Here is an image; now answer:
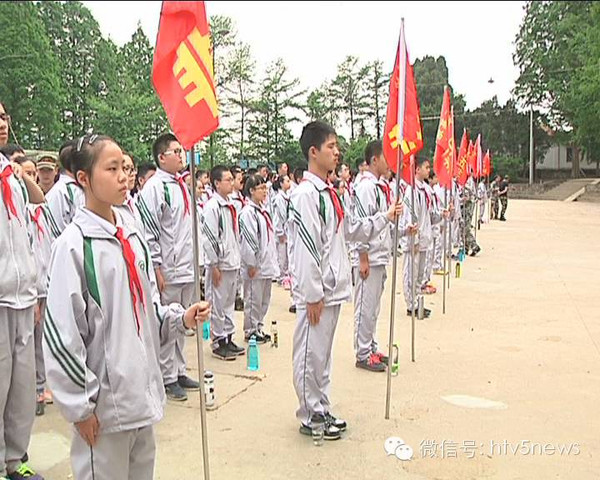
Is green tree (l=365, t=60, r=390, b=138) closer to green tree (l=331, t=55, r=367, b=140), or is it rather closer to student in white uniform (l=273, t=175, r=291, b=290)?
green tree (l=331, t=55, r=367, b=140)

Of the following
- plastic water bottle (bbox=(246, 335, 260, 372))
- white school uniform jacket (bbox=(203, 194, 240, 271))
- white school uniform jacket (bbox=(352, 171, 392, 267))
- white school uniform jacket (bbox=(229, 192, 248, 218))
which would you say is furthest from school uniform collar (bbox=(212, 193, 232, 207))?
plastic water bottle (bbox=(246, 335, 260, 372))

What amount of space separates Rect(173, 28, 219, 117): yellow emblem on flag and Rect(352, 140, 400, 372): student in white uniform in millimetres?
2729

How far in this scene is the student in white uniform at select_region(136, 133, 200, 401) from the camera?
506 cm

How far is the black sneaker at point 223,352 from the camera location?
19.5 ft

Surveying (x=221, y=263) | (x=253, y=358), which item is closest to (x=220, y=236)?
(x=221, y=263)

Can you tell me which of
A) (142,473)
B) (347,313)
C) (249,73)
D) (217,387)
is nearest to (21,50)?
(249,73)

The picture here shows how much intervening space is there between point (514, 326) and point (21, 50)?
27921 millimetres

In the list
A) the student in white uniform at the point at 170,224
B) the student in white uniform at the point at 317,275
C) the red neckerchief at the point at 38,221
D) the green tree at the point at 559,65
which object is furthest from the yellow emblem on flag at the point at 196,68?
the green tree at the point at 559,65

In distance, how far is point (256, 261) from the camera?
22.1 feet

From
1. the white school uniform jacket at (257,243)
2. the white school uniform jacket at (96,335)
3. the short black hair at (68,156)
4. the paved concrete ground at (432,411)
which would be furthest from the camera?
the white school uniform jacket at (257,243)

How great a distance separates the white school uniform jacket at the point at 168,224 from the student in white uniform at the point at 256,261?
1631 mm

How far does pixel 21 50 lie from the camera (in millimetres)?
28531

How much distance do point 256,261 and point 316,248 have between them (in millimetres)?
2751

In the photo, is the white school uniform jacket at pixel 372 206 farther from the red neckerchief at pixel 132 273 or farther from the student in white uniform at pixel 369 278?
the red neckerchief at pixel 132 273
